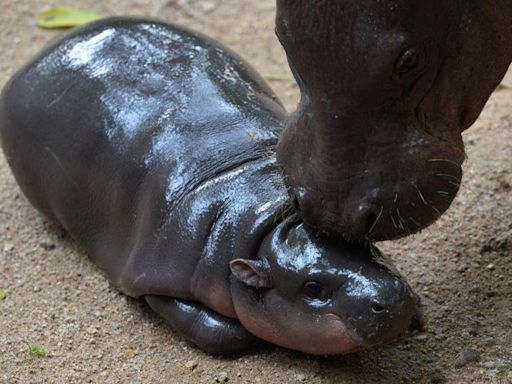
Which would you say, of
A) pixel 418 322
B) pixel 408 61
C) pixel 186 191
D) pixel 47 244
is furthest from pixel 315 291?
pixel 47 244

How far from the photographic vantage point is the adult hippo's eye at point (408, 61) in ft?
10.6

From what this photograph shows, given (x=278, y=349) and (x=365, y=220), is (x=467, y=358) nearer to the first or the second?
(x=278, y=349)

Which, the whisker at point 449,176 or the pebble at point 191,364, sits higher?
the whisker at point 449,176

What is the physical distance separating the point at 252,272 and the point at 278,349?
1.18ft

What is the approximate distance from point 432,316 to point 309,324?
64 cm

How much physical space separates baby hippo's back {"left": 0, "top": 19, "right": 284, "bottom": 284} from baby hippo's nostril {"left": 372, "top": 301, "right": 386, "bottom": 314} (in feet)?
2.43

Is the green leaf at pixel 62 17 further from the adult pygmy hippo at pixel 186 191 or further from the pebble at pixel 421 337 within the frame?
the pebble at pixel 421 337

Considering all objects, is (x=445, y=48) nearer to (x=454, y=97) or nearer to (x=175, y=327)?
(x=454, y=97)

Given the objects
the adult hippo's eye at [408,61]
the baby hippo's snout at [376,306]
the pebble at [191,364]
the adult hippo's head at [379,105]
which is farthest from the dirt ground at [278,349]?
the adult hippo's eye at [408,61]

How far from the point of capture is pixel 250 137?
4281 mm

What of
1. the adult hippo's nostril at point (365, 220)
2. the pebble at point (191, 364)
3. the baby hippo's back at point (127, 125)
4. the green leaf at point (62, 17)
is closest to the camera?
the adult hippo's nostril at point (365, 220)

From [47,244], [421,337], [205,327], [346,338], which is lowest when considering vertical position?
[47,244]

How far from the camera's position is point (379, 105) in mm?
3277

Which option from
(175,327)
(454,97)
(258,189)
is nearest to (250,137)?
(258,189)
